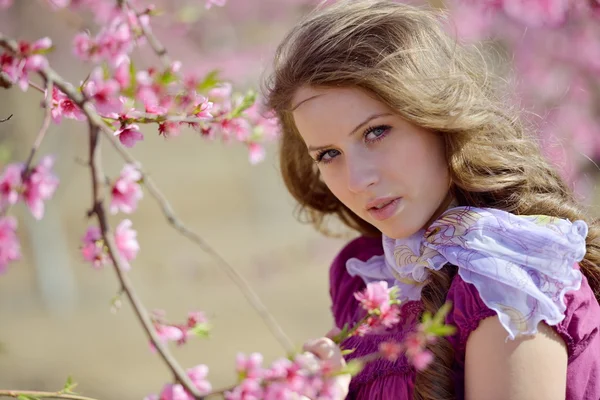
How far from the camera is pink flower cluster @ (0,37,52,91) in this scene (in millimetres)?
1148

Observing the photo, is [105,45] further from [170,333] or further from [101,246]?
[170,333]

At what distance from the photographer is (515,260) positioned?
52.2 inches

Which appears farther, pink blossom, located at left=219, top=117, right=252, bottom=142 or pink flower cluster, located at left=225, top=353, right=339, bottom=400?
pink blossom, located at left=219, top=117, right=252, bottom=142

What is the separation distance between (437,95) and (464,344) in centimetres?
44

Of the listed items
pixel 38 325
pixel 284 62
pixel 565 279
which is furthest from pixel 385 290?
pixel 38 325

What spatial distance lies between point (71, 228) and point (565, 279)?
6.91 m

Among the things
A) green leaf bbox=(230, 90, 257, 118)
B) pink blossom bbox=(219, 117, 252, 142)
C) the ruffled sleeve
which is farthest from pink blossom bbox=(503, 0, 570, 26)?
the ruffled sleeve

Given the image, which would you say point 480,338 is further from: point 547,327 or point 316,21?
point 316,21

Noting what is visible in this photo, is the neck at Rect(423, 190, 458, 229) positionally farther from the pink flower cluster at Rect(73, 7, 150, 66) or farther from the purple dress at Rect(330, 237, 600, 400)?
the pink flower cluster at Rect(73, 7, 150, 66)

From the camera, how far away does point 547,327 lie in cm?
130

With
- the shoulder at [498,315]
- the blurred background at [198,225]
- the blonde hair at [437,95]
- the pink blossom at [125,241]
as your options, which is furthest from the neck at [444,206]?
the blurred background at [198,225]

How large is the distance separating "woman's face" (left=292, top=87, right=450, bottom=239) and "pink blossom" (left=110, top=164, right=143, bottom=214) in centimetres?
37

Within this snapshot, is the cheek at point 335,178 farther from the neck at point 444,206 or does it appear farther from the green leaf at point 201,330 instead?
the green leaf at point 201,330

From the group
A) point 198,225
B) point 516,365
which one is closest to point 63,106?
point 516,365
